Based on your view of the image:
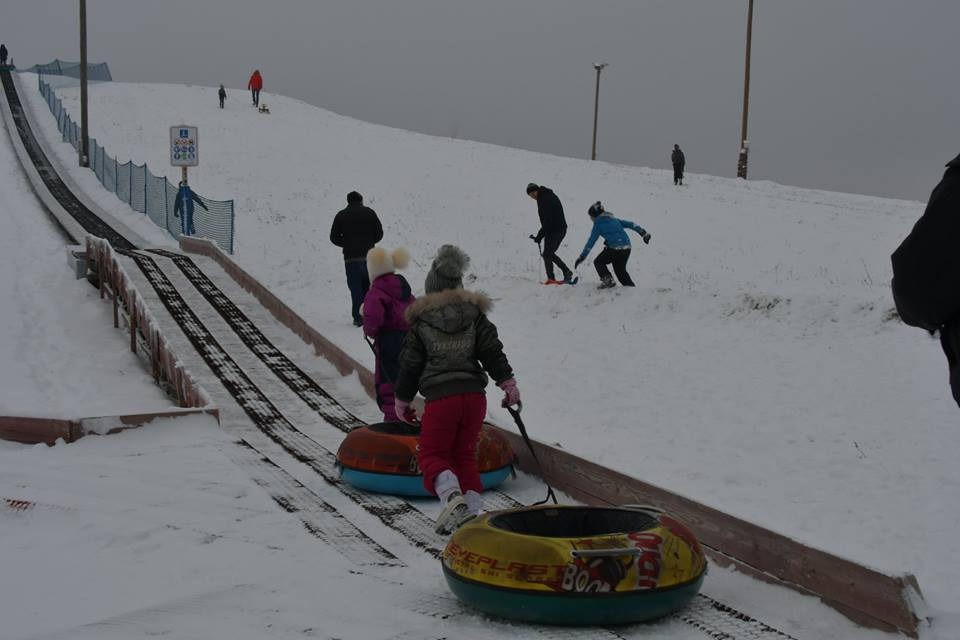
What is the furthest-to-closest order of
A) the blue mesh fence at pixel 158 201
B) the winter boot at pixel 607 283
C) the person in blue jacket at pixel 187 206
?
1. the blue mesh fence at pixel 158 201
2. the person in blue jacket at pixel 187 206
3. the winter boot at pixel 607 283

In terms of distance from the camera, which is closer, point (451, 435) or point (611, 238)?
point (451, 435)

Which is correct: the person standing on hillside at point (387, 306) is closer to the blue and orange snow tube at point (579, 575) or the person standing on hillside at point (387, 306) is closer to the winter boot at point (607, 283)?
the blue and orange snow tube at point (579, 575)

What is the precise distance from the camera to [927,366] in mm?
9922

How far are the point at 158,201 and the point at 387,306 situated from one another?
19.3 m

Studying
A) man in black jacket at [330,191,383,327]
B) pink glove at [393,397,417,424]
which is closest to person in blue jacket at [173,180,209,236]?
man in black jacket at [330,191,383,327]

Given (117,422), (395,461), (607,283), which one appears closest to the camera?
(395,461)

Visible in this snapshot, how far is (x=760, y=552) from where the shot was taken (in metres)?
5.21

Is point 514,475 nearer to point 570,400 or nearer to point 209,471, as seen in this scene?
point 209,471

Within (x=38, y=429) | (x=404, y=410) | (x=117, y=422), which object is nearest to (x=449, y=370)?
(x=404, y=410)

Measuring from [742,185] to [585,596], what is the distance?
1241 inches

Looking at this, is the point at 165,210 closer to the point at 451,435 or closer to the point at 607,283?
the point at 607,283

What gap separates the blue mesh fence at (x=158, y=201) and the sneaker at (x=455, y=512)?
16185 mm

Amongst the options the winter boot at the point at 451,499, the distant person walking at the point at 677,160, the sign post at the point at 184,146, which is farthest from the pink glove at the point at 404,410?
the distant person walking at the point at 677,160

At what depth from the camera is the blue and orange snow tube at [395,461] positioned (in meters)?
6.98
